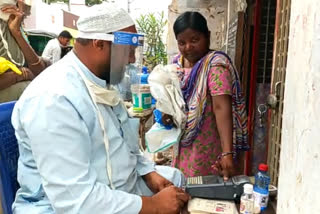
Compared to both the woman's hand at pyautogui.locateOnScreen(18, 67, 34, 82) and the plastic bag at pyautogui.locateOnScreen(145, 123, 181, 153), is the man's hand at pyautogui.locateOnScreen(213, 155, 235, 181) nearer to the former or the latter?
the plastic bag at pyautogui.locateOnScreen(145, 123, 181, 153)

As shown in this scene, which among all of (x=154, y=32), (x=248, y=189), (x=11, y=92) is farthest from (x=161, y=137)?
(x=154, y=32)

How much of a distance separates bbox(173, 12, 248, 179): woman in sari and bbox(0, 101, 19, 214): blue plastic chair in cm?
90

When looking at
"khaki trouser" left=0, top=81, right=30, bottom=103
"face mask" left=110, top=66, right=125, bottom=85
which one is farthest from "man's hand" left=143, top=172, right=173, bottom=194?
"khaki trouser" left=0, top=81, right=30, bottom=103

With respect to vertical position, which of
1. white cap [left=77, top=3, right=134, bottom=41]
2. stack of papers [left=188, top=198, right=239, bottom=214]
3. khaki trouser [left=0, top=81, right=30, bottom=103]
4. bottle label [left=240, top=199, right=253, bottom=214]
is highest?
white cap [left=77, top=3, right=134, bottom=41]

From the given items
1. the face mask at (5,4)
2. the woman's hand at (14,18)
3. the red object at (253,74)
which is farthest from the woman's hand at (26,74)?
the red object at (253,74)

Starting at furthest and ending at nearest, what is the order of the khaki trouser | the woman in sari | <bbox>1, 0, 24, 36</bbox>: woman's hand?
1. <bbox>1, 0, 24, 36</bbox>: woman's hand
2. the khaki trouser
3. the woman in sari

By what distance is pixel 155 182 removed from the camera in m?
1.51

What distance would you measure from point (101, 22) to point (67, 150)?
520 millimetres

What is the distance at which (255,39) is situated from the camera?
2592mm

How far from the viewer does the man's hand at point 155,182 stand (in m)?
1.50

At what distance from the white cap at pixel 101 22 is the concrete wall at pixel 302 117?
2.39ft

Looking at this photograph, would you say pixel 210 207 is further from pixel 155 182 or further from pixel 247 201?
pixel 155 182

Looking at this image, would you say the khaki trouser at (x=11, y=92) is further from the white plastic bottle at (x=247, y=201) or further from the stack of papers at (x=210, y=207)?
the white plastic bottle at (x=247, y=201)

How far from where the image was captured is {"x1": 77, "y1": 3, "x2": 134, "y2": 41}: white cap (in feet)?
4.07
